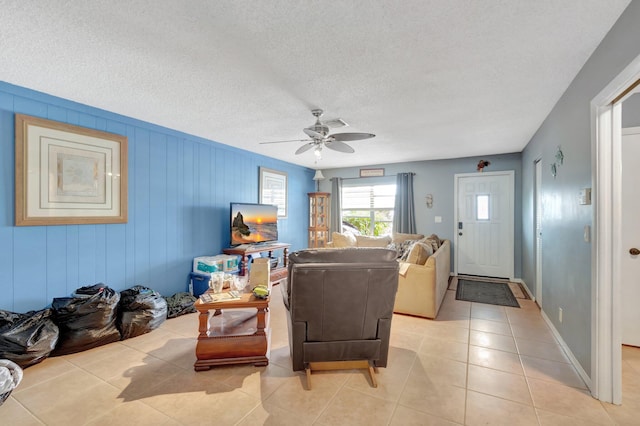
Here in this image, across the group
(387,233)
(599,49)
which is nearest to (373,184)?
(387,233)

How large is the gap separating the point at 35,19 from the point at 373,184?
18.6 feet

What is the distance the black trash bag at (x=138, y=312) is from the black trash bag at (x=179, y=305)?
0.84ft

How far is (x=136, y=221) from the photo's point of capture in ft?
11.3

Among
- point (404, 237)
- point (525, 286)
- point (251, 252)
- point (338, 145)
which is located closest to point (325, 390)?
point (338, 145)

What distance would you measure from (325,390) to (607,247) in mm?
2068

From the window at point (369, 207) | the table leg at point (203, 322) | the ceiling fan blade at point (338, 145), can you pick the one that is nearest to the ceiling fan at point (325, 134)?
the ceiling fan blade at point (338, 145)

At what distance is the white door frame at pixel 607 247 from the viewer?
1818 millimetres

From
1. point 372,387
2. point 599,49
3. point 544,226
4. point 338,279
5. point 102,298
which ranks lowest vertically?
point 372,387

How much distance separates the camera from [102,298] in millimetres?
2701

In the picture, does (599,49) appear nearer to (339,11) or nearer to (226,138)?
(339,11)

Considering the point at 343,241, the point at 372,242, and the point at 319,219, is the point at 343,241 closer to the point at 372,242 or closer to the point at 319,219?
the point at 372,242

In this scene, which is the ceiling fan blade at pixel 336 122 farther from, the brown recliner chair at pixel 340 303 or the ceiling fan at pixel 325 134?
the brown recliner chair at pixel 340 303

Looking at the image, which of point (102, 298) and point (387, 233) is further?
point (387, 233)

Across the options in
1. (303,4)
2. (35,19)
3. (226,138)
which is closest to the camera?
(303,4)
